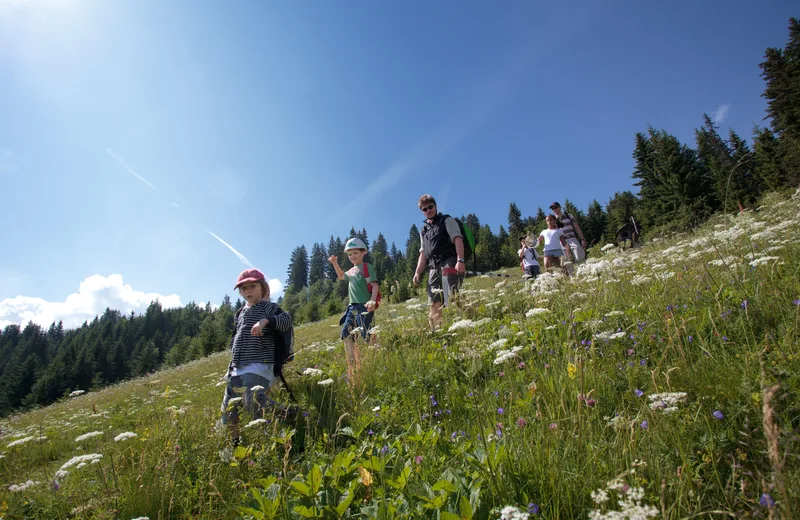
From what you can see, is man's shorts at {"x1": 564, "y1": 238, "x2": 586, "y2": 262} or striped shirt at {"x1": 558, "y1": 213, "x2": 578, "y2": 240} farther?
striped shirt at {"x1": 558, "y1": 213, "x2": 578, "y2": 240}

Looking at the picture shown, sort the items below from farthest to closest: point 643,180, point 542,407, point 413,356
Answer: point 643,180 < point 413,356 < point 542,407

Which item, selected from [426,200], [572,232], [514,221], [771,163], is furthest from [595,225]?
[426,200]

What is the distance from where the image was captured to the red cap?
447cm

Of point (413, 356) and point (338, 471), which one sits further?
point (413, 356)

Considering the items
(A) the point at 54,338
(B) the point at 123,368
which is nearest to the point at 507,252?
(B) the point at 123,368

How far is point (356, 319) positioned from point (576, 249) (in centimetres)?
801

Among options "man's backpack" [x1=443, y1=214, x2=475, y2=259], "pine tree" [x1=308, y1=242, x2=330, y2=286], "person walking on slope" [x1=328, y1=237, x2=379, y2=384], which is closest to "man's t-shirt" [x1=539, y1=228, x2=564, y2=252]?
"man's backpack" [x1=443, y1=214, x2=475, y2=259]

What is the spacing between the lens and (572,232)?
36.9 ft

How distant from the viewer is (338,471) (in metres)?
1.95

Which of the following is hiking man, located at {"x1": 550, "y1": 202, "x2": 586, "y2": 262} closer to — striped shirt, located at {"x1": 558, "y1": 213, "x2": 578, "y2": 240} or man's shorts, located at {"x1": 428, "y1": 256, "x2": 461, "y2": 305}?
striped shirt, located at {"x1": 558, "y1": 213, "x2": 578, "y2": 240}

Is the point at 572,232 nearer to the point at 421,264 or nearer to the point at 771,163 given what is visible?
the point at 421,264

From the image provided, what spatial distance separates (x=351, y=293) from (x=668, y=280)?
4622mm

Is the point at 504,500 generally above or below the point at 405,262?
below

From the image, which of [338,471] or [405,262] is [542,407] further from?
[405,262]
